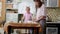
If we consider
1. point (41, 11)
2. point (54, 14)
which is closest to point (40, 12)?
point (41, 11)

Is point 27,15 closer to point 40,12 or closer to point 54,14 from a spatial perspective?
point 40,12

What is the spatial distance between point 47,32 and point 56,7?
986 millimetres

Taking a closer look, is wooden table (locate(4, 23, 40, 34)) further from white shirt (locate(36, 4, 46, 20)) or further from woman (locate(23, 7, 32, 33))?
white shirt (locate(36, 4, 46, 20))

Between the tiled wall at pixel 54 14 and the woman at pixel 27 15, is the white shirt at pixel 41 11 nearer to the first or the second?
the woman at pixel 27 15

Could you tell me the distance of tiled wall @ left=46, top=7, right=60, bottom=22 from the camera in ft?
14.4

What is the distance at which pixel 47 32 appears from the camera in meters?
3.84

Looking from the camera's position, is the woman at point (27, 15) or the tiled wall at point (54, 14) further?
the tiled wall at point (54, 14)

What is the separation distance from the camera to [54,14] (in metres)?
4.48

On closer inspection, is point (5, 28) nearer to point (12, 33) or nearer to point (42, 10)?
point (12, 33)

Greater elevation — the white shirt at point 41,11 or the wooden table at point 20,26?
the white shirt at point 41,11

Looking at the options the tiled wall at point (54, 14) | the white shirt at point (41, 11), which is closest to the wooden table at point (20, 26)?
the white shirt at point (41, 11)

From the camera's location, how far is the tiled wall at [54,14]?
172 inches

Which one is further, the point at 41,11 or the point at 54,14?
the point at 54,14

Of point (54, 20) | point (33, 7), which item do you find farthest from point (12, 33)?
point (54, 20)
